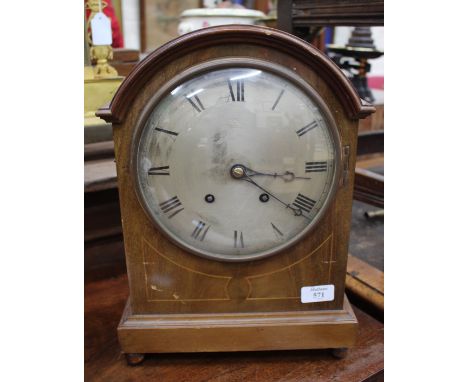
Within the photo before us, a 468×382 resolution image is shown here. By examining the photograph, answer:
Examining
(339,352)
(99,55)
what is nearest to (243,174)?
(339,352)

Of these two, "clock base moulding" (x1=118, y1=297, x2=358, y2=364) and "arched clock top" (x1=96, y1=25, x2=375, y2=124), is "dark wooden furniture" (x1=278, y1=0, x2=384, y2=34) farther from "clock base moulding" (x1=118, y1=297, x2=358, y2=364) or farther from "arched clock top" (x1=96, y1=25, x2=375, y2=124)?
"clock base moulding" (x1=118, y1=297, x2=358, y2=364)

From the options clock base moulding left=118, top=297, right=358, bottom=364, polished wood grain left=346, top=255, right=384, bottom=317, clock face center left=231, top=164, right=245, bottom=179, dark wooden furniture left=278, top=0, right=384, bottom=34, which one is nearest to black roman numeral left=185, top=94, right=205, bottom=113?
clock face center left=231, top=164, right=245, bottom=179

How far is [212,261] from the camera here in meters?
0.73

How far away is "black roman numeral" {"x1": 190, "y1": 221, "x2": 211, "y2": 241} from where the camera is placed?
713 millimetres

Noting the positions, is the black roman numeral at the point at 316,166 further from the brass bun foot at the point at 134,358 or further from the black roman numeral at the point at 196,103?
the brass bun foot at the point at 134,358

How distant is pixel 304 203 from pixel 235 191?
0.38 feet

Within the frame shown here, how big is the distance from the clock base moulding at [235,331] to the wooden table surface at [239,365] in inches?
1.6

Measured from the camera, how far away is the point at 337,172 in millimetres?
688

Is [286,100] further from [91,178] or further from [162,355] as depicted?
[91,178]

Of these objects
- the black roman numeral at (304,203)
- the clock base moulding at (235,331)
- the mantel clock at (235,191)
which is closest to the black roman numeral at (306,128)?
the mantel clock at (235,191)

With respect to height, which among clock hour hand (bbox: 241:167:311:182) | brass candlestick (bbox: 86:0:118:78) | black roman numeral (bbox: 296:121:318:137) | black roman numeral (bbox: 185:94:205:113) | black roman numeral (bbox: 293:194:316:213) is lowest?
black roman numeral (bbox: 293:194:316:213)

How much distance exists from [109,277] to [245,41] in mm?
719

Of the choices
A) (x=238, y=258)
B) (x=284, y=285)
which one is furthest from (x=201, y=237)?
(x=284, y=285)

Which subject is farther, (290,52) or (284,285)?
(284,285)
